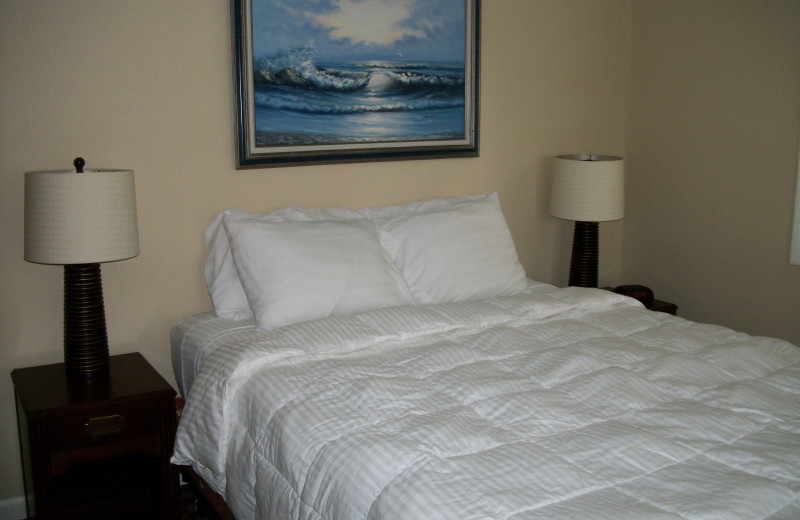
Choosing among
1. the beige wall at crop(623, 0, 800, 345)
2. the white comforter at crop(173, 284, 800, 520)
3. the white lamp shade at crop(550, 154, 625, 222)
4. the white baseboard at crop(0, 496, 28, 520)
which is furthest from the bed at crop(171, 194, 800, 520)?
the beige wall at crop(623, 0, 800, 345)

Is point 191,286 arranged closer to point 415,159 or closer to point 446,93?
point 415,159

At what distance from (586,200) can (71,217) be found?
213cm

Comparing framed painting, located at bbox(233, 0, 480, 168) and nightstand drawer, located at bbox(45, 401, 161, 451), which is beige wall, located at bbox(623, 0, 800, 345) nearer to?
framed painting, located at bbox(233, 0, 480, 168)

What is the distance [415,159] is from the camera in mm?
3133

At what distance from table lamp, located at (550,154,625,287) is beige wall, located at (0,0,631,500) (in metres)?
0.41

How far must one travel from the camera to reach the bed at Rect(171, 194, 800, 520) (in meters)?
1.46

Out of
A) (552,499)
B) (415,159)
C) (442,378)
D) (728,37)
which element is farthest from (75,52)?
(728,37)

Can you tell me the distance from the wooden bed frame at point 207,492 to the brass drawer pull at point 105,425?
20cm

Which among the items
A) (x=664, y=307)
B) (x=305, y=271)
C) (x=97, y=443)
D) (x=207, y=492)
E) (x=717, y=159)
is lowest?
(x=207, y=492)

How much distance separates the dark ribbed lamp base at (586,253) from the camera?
11.1 feet

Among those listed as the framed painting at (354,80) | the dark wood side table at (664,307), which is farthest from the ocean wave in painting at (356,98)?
the dark wood side table at (664,307)

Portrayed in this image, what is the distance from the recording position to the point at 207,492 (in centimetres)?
244

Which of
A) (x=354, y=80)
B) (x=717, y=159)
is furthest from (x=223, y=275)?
(x=717, y=159)

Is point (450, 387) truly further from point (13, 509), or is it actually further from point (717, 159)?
point (717, 159)
